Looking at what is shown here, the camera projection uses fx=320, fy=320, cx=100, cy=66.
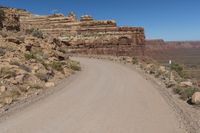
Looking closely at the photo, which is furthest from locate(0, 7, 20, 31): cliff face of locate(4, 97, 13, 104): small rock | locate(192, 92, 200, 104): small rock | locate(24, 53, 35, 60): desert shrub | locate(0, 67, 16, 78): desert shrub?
locate(192, 92, 200, 104): small rock

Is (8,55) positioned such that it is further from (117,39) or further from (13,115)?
(117,39)

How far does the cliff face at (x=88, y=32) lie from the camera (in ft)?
163

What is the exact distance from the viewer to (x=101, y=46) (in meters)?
50.1

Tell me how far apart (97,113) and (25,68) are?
9.16m

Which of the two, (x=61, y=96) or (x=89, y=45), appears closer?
(x=61, y=96)

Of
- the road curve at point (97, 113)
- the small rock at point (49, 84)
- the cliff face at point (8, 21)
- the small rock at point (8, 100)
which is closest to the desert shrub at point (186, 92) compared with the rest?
the road curve at point (97, 113)

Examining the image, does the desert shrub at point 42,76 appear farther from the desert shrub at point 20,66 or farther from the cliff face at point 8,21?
the cliff face at point 8,21

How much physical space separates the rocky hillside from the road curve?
154 cm

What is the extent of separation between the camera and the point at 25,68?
67.6 feet

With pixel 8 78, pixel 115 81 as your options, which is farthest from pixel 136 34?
pixel 8 78

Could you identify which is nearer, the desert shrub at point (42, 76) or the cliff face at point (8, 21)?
the desert shrub at point (42, 76)

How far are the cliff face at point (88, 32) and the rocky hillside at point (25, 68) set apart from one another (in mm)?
17332

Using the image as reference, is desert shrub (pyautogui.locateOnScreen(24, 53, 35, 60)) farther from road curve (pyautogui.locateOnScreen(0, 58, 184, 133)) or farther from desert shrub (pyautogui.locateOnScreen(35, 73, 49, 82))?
road curve (pyautogui.locateOnScreen(0, 58, 184, 133))

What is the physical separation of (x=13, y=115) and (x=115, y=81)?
10.7 metres
